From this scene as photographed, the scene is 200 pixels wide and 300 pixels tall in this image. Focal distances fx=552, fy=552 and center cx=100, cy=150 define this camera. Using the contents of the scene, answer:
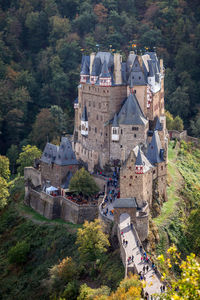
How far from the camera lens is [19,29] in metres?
122

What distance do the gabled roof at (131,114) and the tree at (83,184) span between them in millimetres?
8101

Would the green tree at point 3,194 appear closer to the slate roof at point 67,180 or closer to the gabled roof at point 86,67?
the slate roof at point 67,180

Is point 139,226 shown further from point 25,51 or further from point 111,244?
point 25,51

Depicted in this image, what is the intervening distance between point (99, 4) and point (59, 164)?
61.2 m

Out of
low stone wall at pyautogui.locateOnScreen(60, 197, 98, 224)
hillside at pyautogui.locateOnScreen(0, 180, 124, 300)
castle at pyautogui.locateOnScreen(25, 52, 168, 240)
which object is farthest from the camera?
castle at pyautogui.locateOnScreen(25, 52, 168, 240)

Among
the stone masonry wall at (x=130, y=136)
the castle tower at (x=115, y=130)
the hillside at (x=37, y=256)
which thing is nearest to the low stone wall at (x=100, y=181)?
the stone masonry wall at (x=130, y=136)

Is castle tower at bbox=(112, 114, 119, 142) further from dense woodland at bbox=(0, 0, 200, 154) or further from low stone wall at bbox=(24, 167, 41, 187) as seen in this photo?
dense woodland at bbox=(0, 0, 200, 154)

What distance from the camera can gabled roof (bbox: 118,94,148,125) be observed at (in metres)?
68.4

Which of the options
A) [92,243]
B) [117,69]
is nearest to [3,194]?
[117,69]

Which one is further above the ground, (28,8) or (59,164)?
(28,8)

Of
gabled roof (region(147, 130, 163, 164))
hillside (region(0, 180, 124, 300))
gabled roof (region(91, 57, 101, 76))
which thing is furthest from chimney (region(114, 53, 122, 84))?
hillside (region(0, 180, 124, 300))

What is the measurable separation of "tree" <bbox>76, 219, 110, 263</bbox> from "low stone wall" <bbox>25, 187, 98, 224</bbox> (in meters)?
8.74

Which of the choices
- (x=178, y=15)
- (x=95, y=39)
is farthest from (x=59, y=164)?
(x=178, y=15)

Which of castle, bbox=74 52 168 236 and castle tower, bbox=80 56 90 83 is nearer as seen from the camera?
castle, bbox=74 52 168 236
